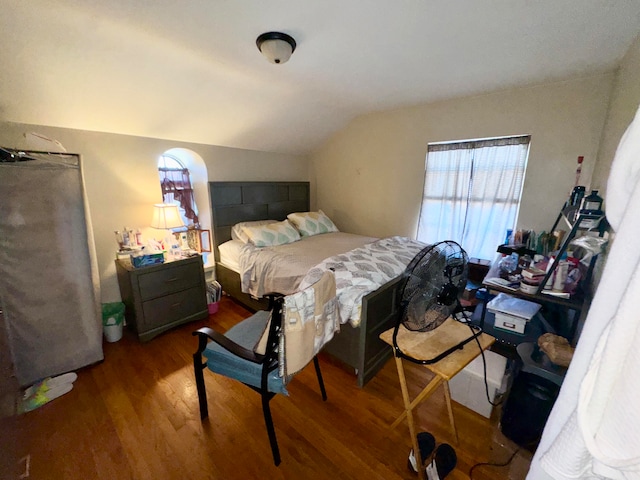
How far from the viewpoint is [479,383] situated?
154 cm

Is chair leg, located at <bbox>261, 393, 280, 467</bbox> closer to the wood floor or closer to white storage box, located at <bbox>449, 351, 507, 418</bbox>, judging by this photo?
the wood floor

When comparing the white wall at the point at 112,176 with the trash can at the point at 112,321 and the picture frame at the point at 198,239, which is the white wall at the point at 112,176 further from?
the picture frame at the point at 198,239

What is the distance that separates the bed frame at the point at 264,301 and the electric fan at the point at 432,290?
54 cm

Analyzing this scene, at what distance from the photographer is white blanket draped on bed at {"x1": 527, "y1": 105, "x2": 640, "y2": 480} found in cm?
43

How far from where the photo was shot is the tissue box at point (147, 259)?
83.4 inches

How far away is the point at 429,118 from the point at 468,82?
0.65 metres

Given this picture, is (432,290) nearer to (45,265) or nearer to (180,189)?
(45,265)

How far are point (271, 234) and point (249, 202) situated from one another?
695 mm

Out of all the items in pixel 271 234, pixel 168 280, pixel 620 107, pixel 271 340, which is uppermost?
pixel 620 107

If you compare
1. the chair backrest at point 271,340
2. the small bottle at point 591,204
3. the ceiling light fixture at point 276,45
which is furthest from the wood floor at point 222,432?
the ceiling light fixture at point 276,45

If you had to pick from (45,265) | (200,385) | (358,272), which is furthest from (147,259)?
(358,272)

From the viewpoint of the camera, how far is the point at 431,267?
1.13 meters

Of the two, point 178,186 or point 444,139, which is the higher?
point 444,139

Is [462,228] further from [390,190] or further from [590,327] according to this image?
[590,327]
